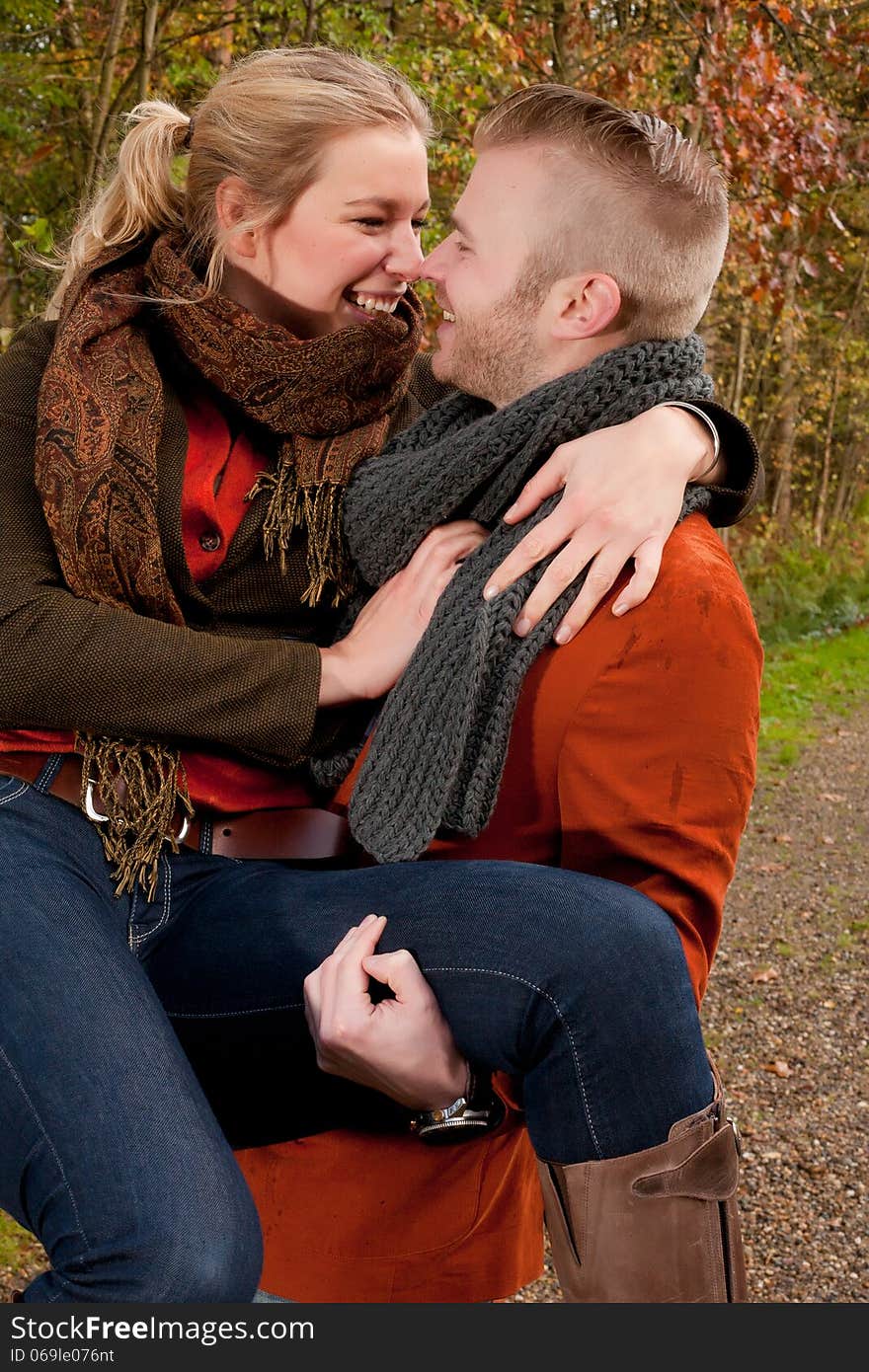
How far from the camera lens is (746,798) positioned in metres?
2.03

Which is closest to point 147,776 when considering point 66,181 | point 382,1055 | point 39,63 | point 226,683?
point 226,683

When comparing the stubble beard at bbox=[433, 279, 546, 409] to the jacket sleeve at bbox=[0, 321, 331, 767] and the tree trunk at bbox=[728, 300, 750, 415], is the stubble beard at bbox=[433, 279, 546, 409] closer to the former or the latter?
the jacket sleeve at bbox=[0, 321, 331, 767]

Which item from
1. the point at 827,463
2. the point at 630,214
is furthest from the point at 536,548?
the point at 827,463

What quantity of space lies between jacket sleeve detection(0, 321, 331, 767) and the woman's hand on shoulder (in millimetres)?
52

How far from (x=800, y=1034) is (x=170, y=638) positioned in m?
3.64

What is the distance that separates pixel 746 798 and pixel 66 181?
7855 millimetres

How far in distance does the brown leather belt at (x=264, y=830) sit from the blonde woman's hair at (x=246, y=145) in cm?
98

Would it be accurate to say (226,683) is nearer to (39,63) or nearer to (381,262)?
(381,262)

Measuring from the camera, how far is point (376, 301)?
2641mm

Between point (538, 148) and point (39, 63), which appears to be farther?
point (39, 63)

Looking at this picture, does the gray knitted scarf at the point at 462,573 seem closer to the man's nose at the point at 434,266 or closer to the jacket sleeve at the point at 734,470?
the jacket sleeve at the point at 734,470

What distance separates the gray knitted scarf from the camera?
2.01m

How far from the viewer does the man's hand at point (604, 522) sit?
2.04 m

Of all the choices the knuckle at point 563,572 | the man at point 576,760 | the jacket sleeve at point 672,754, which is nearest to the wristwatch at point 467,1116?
the man at point 576,760
